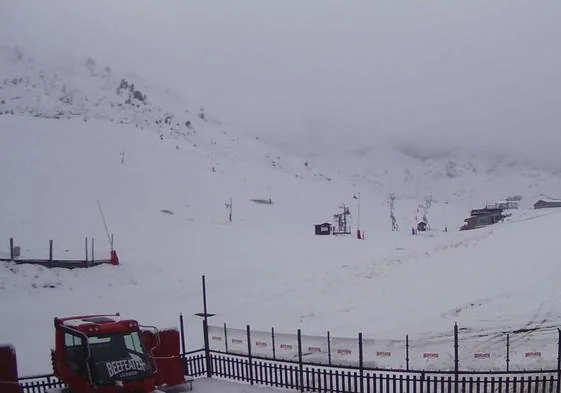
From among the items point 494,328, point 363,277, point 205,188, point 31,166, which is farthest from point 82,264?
point 205,188

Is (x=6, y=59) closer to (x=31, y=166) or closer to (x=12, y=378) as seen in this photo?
(x=31, y=166)

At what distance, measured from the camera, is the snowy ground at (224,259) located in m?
22.8

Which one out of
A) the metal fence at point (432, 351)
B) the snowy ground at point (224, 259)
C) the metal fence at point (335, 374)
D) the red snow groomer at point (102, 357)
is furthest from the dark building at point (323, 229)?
the red snow groomer at point (102, 357)

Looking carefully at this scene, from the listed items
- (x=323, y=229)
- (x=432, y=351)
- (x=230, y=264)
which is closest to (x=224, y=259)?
(x=230, y=264)

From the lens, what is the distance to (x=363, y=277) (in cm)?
3534

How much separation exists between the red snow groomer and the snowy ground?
21.6 feet

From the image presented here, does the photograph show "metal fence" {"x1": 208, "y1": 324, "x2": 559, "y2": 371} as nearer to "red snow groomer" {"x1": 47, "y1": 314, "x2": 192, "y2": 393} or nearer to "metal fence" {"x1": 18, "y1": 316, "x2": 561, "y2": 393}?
"metal fence" {"x1": 18, "y1": 316, "x2": 561, "y2": 393}

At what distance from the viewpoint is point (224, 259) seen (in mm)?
42750

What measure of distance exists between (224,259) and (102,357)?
102 ft

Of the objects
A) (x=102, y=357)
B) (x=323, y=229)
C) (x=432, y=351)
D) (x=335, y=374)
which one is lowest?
(x=432, y=351)

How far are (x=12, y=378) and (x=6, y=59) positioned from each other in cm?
16873

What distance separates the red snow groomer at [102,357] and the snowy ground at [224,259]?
6.60 m

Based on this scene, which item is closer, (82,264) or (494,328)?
(494,328)

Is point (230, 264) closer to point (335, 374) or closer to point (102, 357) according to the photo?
point (335, 374)
